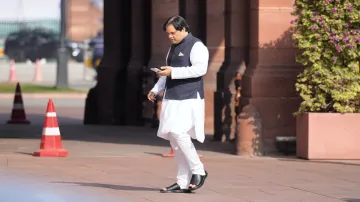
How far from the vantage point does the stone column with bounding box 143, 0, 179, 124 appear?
74.2 ft

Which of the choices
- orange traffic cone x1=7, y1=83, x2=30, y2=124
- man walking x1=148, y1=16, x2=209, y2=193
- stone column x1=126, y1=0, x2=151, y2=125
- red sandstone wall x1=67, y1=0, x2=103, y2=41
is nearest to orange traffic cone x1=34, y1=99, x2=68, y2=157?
man walking x1=148, y1=16, x2=209, y2=193

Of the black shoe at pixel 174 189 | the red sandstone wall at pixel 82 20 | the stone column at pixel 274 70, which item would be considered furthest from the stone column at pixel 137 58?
the red sandstone wall at pixel 82 20

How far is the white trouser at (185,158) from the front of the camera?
40.3ft

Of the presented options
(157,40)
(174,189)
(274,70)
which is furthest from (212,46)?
(174,189)

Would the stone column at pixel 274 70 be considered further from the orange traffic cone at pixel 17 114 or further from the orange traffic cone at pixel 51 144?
the orange traffic cone at pixel 17 114

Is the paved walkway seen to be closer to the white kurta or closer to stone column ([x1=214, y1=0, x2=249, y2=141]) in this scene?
stone column ([x1=214, y1=0, x2=249, y2=141])

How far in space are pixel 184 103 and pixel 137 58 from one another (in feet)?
39.4

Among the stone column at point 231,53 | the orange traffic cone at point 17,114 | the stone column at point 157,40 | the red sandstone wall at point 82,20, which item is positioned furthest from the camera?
the red sandstone wall at point 82,20

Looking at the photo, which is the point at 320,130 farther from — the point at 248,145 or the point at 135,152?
the point at 135,152

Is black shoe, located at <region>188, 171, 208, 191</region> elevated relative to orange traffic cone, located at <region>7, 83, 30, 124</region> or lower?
elevated

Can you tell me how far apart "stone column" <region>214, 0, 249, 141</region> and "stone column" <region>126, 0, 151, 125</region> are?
4362 millimetres

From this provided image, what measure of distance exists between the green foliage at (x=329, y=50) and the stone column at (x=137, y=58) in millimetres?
7935

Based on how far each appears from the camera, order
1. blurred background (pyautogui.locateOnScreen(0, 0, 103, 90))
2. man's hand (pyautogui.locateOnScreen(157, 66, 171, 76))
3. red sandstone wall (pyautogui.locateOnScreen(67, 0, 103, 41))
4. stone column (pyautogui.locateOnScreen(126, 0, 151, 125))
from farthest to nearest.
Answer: red sandstone wall (pyautogui.locateOnScreen(67, 0, 103, 41)) < blurred background (pyautogui.locateOnScreen(0, 0, 103, 90)) < stone column (pyautogui.locateOnScreen(126, 0, 151, 125)) < man's hand (pyautogui.locateOnScreen(157, 66, 171, 76))

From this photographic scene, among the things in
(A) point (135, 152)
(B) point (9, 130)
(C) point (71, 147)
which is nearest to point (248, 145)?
(A) point (135, 152)
